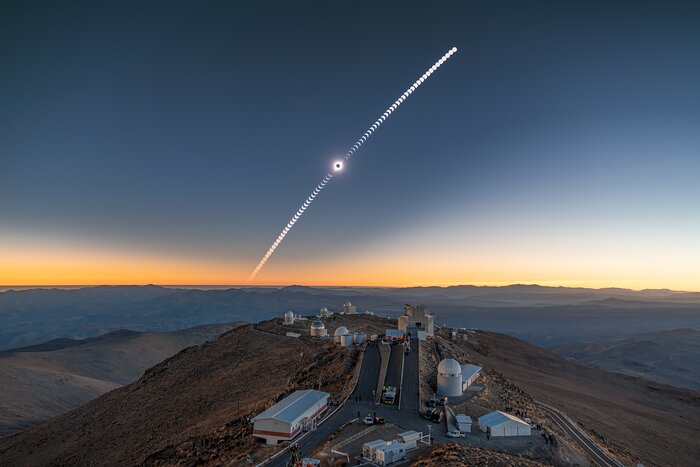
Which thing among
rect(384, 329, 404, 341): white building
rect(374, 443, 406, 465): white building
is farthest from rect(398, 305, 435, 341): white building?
rect(374, 443, 406, 465): white building

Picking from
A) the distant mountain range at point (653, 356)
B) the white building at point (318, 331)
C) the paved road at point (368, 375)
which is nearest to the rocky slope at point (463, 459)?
the paved road at point (368, 375)

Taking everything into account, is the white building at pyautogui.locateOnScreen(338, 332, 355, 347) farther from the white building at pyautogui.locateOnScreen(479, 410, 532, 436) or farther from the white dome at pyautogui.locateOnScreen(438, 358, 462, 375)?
the white building at pyautogui.locateOnScreen(479, 410, 532, 436)

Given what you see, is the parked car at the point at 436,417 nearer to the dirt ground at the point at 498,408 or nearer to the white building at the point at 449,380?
the dirt ground at the point at 498,408

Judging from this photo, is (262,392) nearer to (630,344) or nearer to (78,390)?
(78,390)

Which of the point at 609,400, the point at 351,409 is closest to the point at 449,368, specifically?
the point at 351,409

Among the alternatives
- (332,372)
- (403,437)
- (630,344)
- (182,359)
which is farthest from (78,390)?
(630,344)

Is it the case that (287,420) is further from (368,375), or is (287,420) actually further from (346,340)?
(346,340)
